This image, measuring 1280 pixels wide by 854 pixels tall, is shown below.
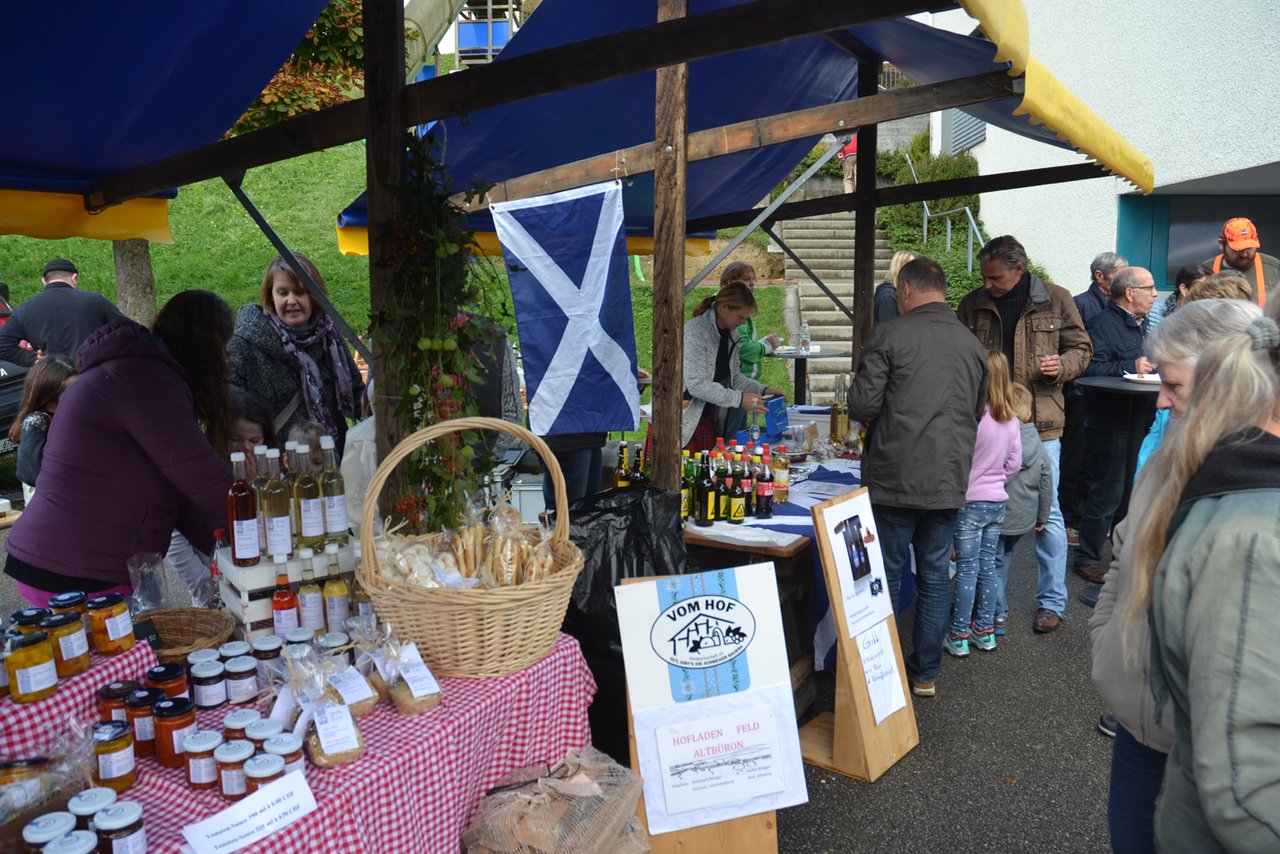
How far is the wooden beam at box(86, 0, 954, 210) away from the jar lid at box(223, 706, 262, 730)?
5.49 feet

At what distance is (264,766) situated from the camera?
1.53 metres

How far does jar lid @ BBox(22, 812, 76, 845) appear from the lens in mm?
1303

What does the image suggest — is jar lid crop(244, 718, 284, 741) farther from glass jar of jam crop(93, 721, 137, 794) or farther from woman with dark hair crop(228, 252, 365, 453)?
woman with dark hair crop(228, 252, 365, 453)

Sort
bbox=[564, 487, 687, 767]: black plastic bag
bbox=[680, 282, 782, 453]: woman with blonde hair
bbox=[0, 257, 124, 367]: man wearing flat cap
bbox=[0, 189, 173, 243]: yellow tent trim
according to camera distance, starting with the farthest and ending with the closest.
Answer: bbox=[0, 257, 124, 367]: man wearing flat cap → bbox=[680, 282, 782, 453]: woman with blonde hair → bbox=[0, 189, 173, 243]: yellow tent trim → bbox=[564, 487, 687, 767]: black plastic bag

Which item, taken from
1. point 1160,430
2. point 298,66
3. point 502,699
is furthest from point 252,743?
point 298,66

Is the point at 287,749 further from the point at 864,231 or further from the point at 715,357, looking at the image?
the point at 864,231

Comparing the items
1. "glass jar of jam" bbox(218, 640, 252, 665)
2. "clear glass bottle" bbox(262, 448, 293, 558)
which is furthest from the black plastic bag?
"glass jar of jam" bbox(218, 640, 252, 665)

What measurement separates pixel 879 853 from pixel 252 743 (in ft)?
7.27

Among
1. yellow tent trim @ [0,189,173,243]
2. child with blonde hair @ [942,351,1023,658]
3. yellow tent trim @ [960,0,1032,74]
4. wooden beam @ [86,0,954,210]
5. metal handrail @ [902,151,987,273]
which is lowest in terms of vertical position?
child with blonde hair @ [942,351,1023,658]

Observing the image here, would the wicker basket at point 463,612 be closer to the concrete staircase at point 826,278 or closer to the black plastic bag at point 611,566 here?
the black plastic bag at point 611,566

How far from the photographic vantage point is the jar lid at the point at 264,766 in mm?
1518

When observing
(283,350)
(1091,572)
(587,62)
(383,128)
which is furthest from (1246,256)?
(283,350)

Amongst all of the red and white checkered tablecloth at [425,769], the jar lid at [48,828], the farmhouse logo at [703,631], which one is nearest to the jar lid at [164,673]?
the red and white checkered tablecloth at [425,769]

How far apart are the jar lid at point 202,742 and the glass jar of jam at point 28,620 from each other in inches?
19.0
